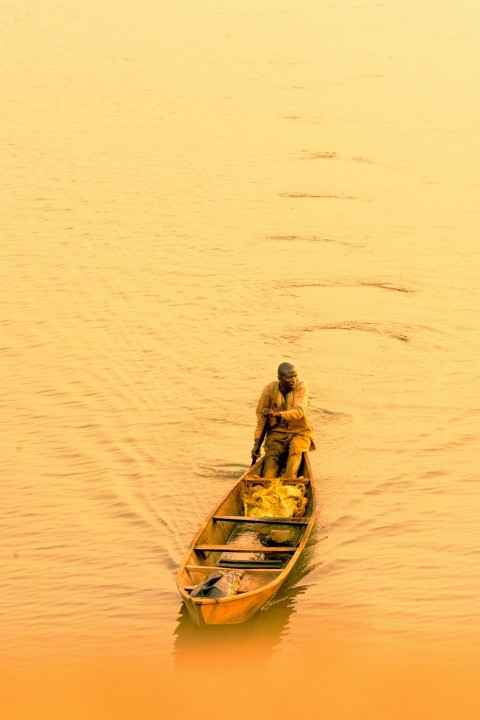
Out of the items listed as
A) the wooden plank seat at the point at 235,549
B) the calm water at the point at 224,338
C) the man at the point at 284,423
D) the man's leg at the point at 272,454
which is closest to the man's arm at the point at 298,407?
the man at the point at 284,423

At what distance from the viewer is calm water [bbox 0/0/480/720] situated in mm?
10273

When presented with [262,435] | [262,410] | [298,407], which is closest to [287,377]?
[298,407]

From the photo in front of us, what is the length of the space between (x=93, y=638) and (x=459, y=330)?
983cm

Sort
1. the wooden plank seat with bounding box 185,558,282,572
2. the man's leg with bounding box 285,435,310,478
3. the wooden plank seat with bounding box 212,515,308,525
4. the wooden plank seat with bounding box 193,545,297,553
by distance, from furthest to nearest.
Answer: the man's leg with bounding box 285,435,310,478, the wooden plank seat with bounding box 212,515,308,525, the wooden plank seat with bounding box 193,545,297,553, the wooden plank seat with bounding box 185,558,282,572

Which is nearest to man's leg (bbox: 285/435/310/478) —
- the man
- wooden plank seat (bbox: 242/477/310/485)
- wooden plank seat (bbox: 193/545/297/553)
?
the man

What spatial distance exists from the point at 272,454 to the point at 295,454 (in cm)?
27

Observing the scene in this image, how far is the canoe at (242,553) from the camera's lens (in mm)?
9094

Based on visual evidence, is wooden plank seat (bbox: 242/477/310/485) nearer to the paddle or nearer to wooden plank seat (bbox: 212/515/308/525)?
the paddle

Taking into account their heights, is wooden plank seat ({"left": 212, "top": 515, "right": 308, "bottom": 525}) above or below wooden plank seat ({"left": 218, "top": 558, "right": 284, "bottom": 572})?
below

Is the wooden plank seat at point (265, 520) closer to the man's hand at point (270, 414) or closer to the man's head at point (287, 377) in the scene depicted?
the man's hand at point (270, 414)

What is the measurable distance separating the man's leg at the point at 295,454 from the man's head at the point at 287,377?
58 centimetres

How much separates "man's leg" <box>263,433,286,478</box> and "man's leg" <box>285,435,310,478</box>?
0.13 m

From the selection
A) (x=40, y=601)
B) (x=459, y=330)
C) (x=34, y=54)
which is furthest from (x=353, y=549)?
(x=34, y=54)

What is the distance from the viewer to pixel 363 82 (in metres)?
34.1
